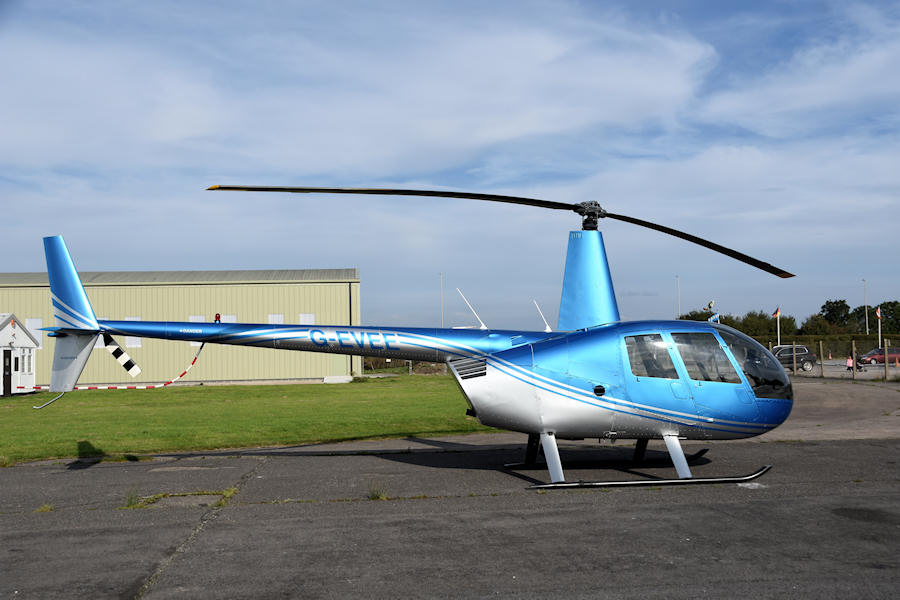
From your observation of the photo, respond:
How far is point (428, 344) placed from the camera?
1123 centimetres

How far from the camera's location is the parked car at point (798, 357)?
44.2 m

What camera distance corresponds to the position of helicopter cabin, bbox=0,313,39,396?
33.4 meters

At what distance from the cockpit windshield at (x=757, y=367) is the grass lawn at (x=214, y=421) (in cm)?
684

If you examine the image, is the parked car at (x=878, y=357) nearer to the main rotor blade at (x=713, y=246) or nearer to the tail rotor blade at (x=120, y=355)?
the main rotor blade at (x=713, y=246)

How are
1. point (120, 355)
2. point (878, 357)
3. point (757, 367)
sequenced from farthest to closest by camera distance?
point (878, 357) → point (120, 355) → point (757, 367)

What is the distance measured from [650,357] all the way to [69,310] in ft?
30.9

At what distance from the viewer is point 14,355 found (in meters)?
33.9

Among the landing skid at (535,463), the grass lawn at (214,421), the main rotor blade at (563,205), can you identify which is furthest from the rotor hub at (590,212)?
the grass lawn at (214,421)

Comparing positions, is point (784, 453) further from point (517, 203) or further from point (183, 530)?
point (183, 530)

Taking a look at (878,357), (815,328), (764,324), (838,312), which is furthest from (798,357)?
(838,312)

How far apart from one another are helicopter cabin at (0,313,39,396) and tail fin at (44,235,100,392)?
26163mm

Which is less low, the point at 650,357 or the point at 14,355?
the point at 14,355

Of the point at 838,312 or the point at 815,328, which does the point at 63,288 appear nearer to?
the point at 815,328

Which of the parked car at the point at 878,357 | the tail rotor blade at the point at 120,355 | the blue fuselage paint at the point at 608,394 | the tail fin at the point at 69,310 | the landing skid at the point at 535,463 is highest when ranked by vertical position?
the tail fin at the point at 69,310
